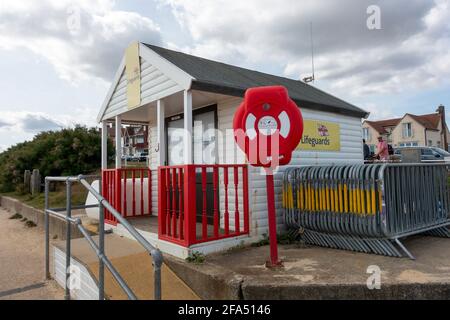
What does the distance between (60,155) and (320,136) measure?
13289 millimetres

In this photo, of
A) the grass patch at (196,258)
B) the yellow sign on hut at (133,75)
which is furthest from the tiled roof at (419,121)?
the grass patch at (196,258)

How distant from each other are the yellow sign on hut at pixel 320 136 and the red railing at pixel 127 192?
132 inches

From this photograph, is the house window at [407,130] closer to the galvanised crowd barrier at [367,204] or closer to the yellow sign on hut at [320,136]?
the yellow sign on hut at [320,136]

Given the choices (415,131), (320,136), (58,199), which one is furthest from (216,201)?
(415,131)

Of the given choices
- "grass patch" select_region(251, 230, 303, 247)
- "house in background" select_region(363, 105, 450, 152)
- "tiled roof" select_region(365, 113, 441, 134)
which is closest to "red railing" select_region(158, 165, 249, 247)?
"grass patch" select_region(251, 230, 303, 247)

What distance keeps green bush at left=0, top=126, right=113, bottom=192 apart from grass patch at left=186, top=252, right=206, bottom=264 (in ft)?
41.1

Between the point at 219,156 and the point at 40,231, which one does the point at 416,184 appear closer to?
the point at 219,156

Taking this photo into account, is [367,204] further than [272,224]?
Yes

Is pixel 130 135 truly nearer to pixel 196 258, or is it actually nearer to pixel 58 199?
pixel 58 199

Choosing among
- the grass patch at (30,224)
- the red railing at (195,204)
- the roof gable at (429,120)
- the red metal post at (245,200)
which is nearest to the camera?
the red railing at (195,204)

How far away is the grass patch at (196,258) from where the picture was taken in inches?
158

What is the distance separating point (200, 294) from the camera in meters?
3.69

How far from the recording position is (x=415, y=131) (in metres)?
40.9

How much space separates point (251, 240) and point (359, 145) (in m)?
3.79
